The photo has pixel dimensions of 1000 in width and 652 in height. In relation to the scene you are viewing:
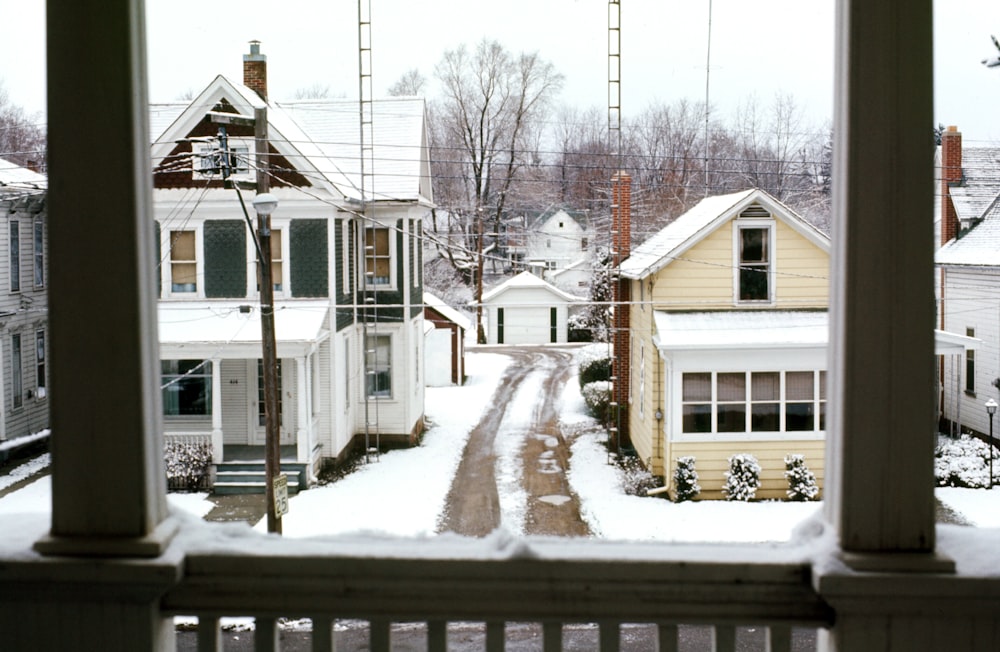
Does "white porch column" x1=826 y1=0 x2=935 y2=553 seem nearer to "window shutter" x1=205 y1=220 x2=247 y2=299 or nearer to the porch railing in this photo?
the porch railing

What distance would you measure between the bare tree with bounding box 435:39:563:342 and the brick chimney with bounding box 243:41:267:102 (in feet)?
13.2

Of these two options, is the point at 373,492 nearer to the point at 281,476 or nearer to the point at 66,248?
the point at 281,476

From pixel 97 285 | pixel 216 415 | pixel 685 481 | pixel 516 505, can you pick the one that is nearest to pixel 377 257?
pixel 216 415

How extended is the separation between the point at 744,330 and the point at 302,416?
197 inches

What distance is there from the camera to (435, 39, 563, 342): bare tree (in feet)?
20.1

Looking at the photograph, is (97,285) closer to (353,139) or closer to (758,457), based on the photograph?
(758,457)

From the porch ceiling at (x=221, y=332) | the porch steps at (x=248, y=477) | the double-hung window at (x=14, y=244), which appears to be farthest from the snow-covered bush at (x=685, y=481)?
the double-hung window at (x=14, y=244)

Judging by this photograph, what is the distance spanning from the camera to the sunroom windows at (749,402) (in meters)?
9.52

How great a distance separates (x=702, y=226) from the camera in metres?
9.05

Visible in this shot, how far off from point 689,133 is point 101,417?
4221 millimetres

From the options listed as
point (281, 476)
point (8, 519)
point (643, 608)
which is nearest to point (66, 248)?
point (8, 519)

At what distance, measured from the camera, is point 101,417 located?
3.67 feet

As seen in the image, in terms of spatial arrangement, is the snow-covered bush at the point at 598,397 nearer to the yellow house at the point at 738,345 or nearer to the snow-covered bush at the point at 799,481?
the yellow house at the point at 738,345

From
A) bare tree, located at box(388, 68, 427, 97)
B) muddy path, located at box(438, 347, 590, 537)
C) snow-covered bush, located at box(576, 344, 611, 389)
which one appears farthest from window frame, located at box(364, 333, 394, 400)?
bare tree, located at box(388, 68, 427, 97)
